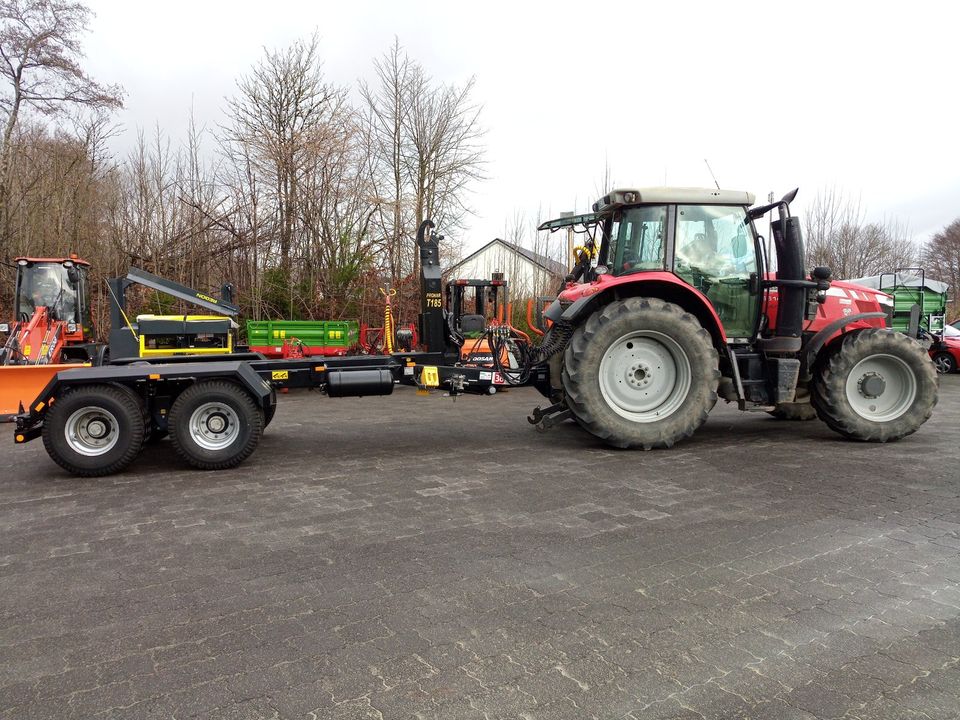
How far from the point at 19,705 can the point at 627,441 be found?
16.9 feet

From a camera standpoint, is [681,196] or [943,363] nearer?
[681,196]

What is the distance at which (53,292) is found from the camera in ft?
37.8

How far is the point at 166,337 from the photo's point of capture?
11516 mm

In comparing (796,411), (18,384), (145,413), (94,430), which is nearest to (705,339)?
(796,411)

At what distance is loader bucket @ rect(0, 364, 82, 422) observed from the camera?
28.4 ft

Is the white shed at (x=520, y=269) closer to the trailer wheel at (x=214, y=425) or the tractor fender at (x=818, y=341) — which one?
the tractor fender at (x=818, y=341)

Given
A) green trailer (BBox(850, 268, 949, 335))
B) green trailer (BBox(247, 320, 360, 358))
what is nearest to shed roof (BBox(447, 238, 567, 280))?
green trailer (BBox(247, 320, 360, 358))

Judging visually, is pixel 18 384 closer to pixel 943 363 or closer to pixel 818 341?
pixel 818 341

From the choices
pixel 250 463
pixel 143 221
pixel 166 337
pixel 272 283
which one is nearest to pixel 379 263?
pixel 272 283

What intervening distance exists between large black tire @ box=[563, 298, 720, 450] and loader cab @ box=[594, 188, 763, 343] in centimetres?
51

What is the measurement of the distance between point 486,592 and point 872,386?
5667 mm

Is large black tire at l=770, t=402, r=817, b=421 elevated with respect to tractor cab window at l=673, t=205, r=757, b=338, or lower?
lower

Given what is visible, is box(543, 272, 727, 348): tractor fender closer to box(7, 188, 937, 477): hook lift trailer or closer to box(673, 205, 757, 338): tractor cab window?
box(7, 188, 937, 477): hook lift trailer

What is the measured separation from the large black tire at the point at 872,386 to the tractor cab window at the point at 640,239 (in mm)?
2225
